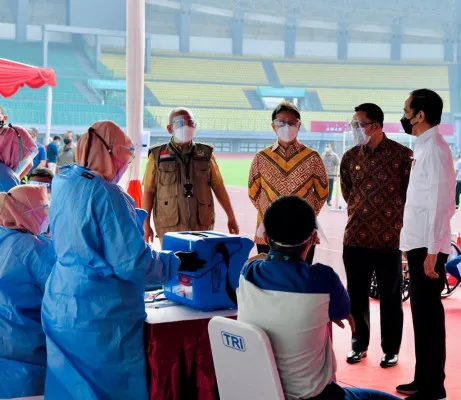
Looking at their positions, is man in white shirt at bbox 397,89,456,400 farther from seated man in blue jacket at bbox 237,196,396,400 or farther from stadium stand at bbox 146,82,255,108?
stadium stand at bbox 146,82,255,108

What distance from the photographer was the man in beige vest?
4234 millimetres

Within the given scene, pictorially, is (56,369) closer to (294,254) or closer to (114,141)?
(114,141)

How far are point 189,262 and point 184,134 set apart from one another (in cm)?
152

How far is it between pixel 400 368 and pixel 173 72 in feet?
102

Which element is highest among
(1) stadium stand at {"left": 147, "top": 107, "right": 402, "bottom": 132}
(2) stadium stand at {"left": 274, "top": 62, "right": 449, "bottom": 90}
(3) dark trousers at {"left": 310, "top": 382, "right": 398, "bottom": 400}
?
(2) stadium stand at {"left": 274, "top": 62, "right": 449, "bottom": 90}

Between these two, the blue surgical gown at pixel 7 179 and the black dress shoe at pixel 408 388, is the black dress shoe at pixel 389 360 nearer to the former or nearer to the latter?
the black dress shoe at pixel 408 388

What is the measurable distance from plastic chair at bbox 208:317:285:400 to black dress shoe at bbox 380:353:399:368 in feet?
6.60

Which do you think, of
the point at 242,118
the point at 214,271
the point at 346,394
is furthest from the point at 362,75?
the point at 346,394

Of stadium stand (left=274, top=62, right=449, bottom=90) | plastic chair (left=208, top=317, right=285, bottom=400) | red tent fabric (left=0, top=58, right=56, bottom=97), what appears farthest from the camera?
stadium stand (left=274, top=62, right=449, bottom=90)

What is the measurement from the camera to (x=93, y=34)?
3316cm

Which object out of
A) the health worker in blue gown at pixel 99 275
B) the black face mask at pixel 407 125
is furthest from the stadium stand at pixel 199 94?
the health worker in blue gown at pixel 99 275

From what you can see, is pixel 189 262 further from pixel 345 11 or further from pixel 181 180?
pixel 345 11

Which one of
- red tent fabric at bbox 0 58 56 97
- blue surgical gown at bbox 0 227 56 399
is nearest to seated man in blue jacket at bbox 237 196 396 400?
blue surgical gown at bbox 0 227 56 399

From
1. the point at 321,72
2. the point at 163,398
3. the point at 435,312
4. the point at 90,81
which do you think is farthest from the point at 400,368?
the point at 321,72
